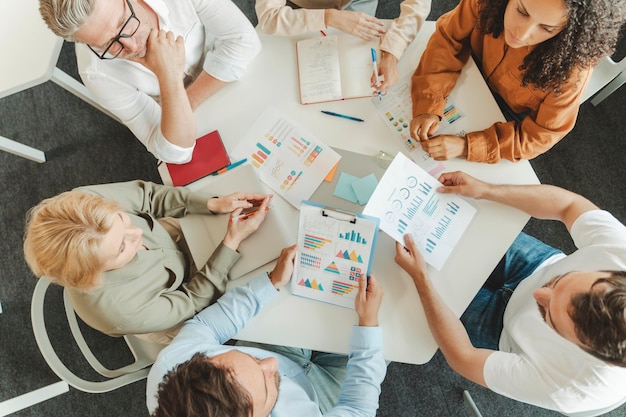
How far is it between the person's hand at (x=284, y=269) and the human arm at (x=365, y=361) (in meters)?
0.21

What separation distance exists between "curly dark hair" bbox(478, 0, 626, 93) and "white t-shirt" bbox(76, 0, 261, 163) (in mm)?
728

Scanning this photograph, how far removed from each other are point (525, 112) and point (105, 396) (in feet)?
6.94

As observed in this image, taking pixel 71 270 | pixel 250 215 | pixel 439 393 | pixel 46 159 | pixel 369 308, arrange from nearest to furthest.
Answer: pixel 71 270 < pixel 369 308 < pixel 250 215 < pixel 439 393 < pixel 46 159

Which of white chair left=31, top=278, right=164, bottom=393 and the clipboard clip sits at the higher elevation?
the clipboard clip

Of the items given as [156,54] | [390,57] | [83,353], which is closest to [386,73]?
[390,57]

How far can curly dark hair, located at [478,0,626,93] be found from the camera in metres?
1.00

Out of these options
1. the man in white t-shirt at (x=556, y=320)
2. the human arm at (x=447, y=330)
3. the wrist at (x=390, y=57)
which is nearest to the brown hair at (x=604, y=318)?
the man in white t-shirt at (x=556, y=320)

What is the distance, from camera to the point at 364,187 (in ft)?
4.38

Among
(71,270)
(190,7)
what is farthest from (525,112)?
(71,270)

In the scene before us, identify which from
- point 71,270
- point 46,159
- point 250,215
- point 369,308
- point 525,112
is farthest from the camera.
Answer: point 46,159

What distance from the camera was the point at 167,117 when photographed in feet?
4.23

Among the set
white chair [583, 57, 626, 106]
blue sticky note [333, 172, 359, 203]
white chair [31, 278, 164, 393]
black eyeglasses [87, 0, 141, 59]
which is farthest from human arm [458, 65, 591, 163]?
white chair [31, 278, 164, 393]

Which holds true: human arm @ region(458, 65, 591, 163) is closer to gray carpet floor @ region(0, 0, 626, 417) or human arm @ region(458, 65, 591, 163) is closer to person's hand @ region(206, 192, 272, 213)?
person's hand @ region(206, 192, 272, 213)

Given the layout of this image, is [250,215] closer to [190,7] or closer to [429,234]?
[429,234]
